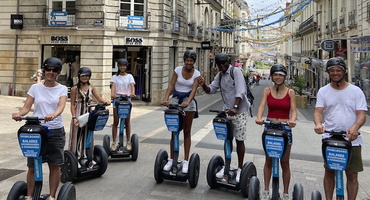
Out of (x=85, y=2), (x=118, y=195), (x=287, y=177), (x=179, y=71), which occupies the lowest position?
(x=118, y=195)

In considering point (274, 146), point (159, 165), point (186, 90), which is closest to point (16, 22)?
point (186, 90)

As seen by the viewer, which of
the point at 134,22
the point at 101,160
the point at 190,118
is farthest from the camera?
the point at 134,22

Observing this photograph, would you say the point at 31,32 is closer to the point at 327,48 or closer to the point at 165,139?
the point at 165,139

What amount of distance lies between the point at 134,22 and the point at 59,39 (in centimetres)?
387

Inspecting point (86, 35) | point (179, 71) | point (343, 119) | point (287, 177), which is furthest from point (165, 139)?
point (86, 35)

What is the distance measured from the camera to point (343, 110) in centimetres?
366

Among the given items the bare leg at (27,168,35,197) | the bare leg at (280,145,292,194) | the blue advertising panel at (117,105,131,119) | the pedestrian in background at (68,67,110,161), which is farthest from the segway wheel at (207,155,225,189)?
the bare leg at (27,168,35,197)

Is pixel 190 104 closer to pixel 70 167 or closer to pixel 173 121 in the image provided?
pixel 173 121

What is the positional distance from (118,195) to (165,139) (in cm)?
409

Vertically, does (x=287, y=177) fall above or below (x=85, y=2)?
below

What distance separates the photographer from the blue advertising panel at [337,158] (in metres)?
3.36

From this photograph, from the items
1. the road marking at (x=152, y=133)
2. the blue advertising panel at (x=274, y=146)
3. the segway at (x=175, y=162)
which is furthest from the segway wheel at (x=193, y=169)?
the road marking at (x=152, y=133)

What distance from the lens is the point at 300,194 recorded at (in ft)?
12.5

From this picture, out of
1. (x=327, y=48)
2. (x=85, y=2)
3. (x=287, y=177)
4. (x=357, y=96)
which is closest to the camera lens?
(x=357, y=96)
